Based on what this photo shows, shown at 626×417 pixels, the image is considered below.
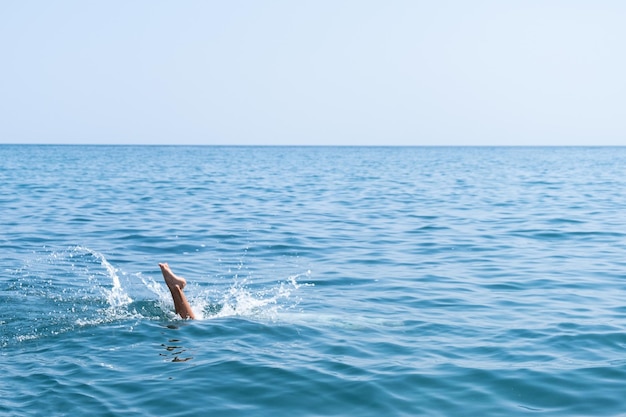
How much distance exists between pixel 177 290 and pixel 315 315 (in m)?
2.19

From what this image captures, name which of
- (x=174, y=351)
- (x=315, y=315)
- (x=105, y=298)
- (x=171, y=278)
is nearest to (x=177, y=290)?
(x=171, y=278)

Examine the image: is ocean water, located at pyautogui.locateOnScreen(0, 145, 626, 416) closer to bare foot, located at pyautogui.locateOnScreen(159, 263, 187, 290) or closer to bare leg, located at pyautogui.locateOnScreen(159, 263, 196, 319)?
bare leg, located at pyautogui.locateOnScreen(159, 263, 196, 319)

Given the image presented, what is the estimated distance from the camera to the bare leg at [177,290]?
11.2m

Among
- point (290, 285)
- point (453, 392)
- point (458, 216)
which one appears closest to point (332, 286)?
point (290, 285)

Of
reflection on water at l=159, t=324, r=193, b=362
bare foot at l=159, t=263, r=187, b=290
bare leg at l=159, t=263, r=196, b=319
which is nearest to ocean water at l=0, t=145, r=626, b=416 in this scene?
reflection on water at l=159, t=324, r=193, b=362

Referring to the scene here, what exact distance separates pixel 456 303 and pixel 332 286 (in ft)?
8.75

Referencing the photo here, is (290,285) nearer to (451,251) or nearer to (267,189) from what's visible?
(451,251)

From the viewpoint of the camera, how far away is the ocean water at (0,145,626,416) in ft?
27.4

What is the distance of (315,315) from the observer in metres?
11.9

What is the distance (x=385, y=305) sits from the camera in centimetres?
1267

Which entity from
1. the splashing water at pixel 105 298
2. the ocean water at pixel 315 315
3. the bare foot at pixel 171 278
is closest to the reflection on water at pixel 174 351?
the ocean water at pixel 315 315

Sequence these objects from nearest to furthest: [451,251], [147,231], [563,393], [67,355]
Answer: [563,393] < [67,355] < [451,251] < [147,231]

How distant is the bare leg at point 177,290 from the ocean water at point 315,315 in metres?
0.35

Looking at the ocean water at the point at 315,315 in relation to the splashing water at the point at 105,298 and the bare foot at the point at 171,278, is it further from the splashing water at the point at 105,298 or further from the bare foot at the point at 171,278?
the bare foot at the point at 171,278
